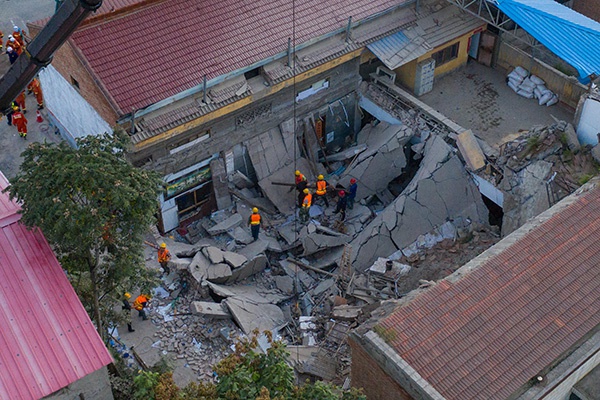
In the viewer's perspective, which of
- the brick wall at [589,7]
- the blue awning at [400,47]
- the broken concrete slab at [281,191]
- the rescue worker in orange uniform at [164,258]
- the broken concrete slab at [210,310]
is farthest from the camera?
the brick wall at [589,7]

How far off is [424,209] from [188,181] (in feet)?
28.7

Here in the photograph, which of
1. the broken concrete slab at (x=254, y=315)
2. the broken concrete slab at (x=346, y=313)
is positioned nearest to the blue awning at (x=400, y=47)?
the broken concrete slab at (x=346, y=313)

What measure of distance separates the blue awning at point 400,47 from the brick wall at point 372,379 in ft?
46.2

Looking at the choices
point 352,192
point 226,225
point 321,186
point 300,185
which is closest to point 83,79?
point 226,225

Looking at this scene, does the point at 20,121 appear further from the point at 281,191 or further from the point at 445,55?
the point at 445,55

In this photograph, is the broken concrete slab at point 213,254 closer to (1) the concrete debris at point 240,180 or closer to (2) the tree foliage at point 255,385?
(1) the concrete debris at point 240,180

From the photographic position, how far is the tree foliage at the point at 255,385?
51.3ft

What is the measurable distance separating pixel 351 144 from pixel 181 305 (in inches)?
463

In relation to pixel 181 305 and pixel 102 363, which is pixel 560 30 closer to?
pixel 181 305

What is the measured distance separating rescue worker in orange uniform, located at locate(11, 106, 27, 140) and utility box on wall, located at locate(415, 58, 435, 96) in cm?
1593

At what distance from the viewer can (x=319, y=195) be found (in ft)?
96.6

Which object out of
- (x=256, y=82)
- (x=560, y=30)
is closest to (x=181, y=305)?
(x=256, y=82)

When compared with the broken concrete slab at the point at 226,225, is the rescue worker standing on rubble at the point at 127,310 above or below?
below

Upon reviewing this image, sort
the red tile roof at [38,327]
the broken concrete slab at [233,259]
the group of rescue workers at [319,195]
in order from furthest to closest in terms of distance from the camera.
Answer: the group of rescue workers at [319,195] → the broken concrete slab at [233,259] → the red tile roof at [38,327]
